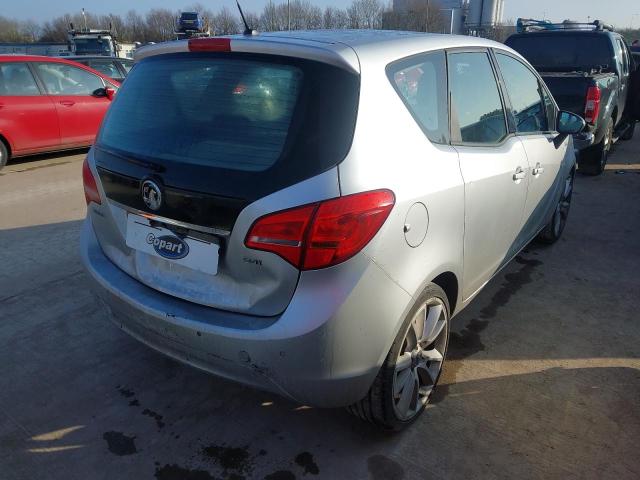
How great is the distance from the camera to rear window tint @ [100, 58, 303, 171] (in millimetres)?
2021

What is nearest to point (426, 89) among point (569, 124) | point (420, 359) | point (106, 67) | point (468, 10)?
point (420, 359)

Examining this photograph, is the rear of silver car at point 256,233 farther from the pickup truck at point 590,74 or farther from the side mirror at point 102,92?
the side mirror at point 102,92

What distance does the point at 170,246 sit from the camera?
2145 millimetres

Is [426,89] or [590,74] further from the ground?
[426,89]

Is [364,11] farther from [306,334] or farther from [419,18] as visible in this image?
[306,334]

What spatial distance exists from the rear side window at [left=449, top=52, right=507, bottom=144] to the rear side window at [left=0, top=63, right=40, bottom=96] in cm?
679

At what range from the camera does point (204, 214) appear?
2.00 metres

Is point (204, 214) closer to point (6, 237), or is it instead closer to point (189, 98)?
point (189, 98)

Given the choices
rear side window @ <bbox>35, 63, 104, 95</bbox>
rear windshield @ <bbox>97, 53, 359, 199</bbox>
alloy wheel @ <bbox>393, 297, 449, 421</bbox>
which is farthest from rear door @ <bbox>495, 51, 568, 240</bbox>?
rear side window @ <bbox>35, 63, 104, 95</bbox>

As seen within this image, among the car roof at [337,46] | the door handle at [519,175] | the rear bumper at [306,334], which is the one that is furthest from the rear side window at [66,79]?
the door handle at [519,175]

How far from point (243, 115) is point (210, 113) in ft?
0.56

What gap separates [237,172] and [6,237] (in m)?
3.76

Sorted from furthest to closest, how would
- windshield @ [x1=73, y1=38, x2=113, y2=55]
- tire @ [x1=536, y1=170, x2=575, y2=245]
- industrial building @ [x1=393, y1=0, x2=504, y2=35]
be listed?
industrial building @ [x1=393, y1=0, x2=504, y2=35] < windshield @ [x1=73, y1=38, x2=113, y2=55] < tire @ [x1=536, y1=170, x2=575, y2=245]

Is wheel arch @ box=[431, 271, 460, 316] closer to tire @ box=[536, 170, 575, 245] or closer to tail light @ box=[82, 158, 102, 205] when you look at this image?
tail light @ box=[82, 158, 102, 205]
